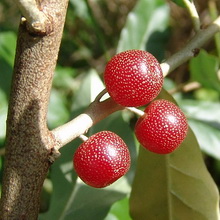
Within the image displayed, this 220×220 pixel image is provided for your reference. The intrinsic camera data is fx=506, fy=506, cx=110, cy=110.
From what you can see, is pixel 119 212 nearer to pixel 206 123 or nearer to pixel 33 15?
pixel 206 123

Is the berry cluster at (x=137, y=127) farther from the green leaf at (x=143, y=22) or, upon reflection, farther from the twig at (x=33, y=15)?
the green leaf at (x=143, y=22)

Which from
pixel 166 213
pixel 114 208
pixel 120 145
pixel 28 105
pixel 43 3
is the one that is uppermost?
pixel 43 3

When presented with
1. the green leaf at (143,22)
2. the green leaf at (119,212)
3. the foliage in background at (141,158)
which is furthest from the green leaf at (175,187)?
the green leaf at (143,22)

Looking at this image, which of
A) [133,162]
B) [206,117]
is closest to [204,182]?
[133,162]

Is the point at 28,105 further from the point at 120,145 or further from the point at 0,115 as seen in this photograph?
the point at 0,115

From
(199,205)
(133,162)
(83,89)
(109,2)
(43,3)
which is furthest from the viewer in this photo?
(109,2)
